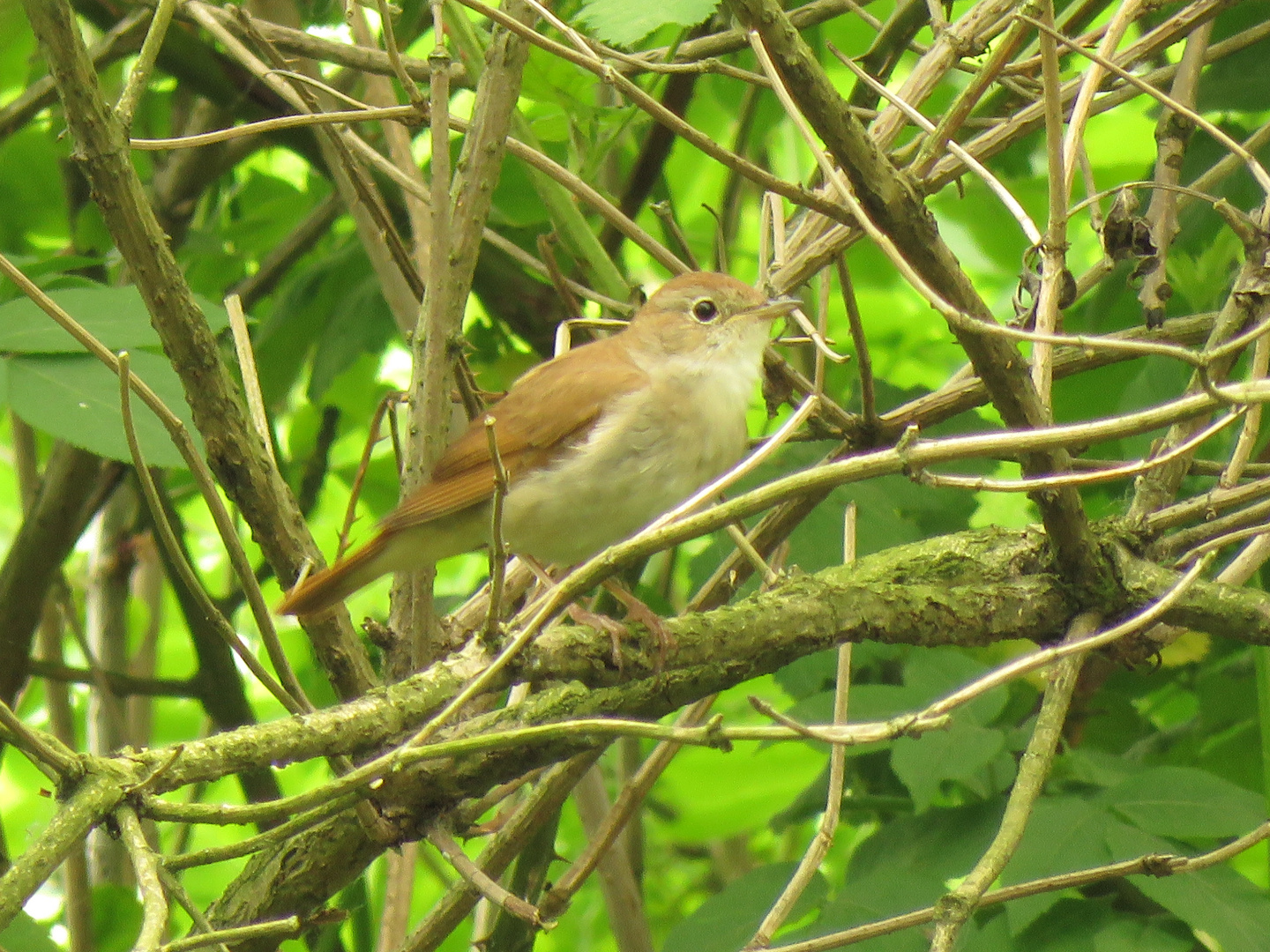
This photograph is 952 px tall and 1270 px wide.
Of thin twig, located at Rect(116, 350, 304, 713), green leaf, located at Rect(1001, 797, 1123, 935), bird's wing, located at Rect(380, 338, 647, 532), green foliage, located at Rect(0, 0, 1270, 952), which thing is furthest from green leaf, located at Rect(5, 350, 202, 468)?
green leaf, located at Rect(1001, 797, 1123, 935)

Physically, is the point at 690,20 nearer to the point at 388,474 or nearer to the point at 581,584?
the point at 581,584

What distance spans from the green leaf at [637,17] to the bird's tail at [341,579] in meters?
1.09

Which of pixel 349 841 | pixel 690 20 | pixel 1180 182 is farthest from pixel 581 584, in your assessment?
pixel 1180 182

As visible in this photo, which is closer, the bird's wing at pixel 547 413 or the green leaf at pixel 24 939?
the green leaf at pixel 24 939

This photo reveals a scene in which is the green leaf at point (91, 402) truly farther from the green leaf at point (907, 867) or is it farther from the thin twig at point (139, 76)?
the green leaf at point (907, 867)

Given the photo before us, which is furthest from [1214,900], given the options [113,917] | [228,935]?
[113,917]

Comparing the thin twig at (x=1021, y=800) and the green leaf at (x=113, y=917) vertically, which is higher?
the green leaf at (x=113, y=917)

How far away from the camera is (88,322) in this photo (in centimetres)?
270

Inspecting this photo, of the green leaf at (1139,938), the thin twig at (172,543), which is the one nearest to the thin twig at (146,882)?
the thin twig at (172,543)

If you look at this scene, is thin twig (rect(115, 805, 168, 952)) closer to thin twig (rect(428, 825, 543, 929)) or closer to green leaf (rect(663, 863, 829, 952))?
thin twig (rect(428, 825, 543, 929))

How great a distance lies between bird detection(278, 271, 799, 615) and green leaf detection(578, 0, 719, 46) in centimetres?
78

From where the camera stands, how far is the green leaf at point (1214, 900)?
2.23m

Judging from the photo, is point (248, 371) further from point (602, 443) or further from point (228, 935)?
point (228, 935)

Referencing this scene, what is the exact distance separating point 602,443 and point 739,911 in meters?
1.11
